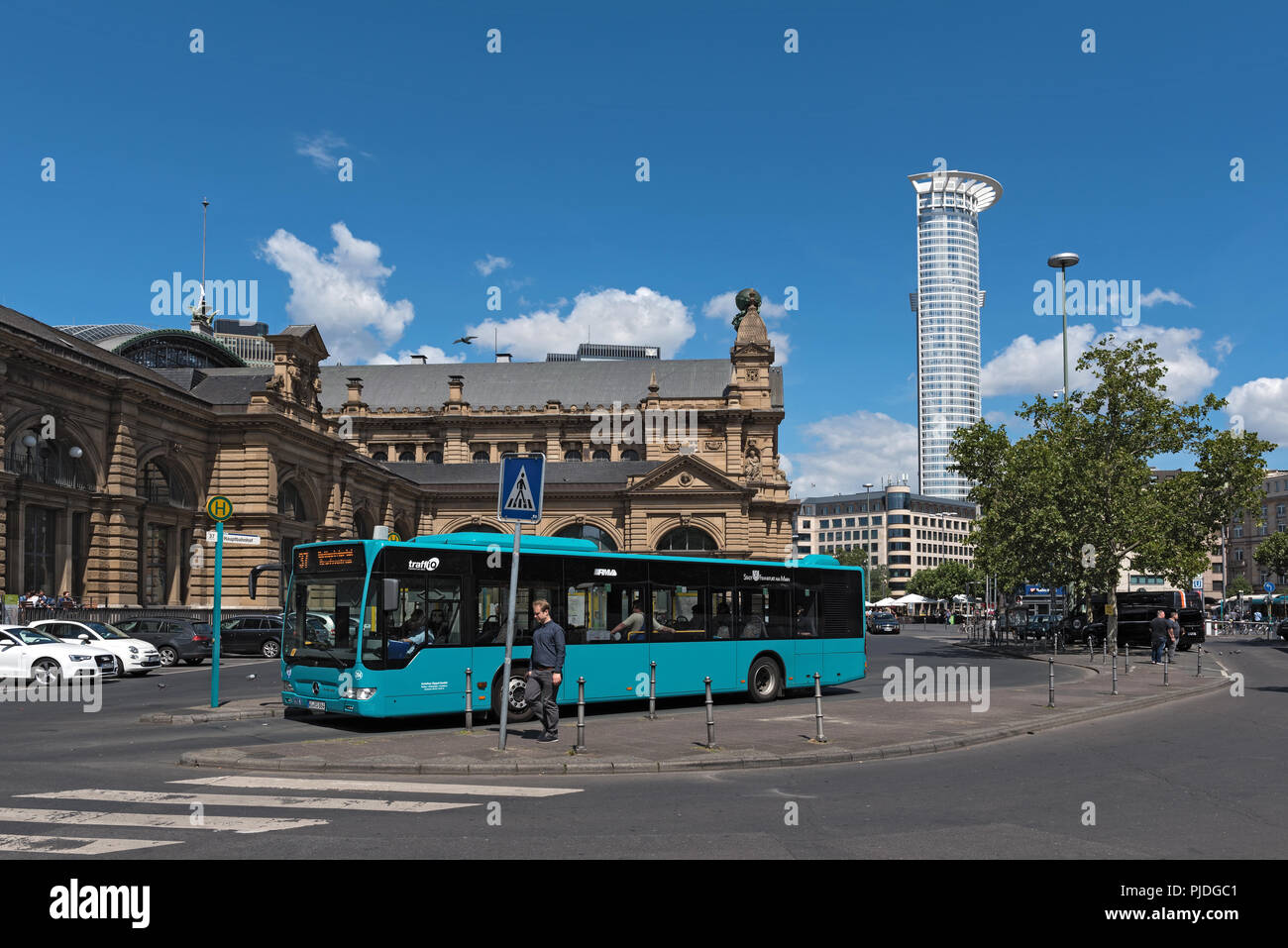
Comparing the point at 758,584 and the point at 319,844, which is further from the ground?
the point at 758,584

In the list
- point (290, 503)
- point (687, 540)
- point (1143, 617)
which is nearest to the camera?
point (1143, 617)

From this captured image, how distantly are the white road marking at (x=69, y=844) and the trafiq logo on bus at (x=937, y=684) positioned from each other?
14350 millimetres

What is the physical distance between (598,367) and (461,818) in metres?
89.9

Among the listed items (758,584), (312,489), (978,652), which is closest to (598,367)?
(312,489)

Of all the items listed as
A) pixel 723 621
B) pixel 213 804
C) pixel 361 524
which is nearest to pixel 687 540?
pixel 361 524

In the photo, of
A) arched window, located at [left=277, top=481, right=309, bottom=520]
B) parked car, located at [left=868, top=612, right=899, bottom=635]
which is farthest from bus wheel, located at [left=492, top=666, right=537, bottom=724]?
parked car, located at [left=868, top=612, right=899, bottom=635]

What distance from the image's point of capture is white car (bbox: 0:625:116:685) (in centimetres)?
2355

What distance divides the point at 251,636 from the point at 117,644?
9.49 m

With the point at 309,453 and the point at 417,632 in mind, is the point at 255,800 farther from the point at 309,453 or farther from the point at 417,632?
the point at 309,453

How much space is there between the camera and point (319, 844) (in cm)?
780

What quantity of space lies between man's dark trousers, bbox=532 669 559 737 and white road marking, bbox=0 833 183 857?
20.9ft

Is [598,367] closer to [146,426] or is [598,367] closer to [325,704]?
[146,426]

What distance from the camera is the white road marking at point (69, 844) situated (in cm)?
755

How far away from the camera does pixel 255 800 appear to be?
9789mm
